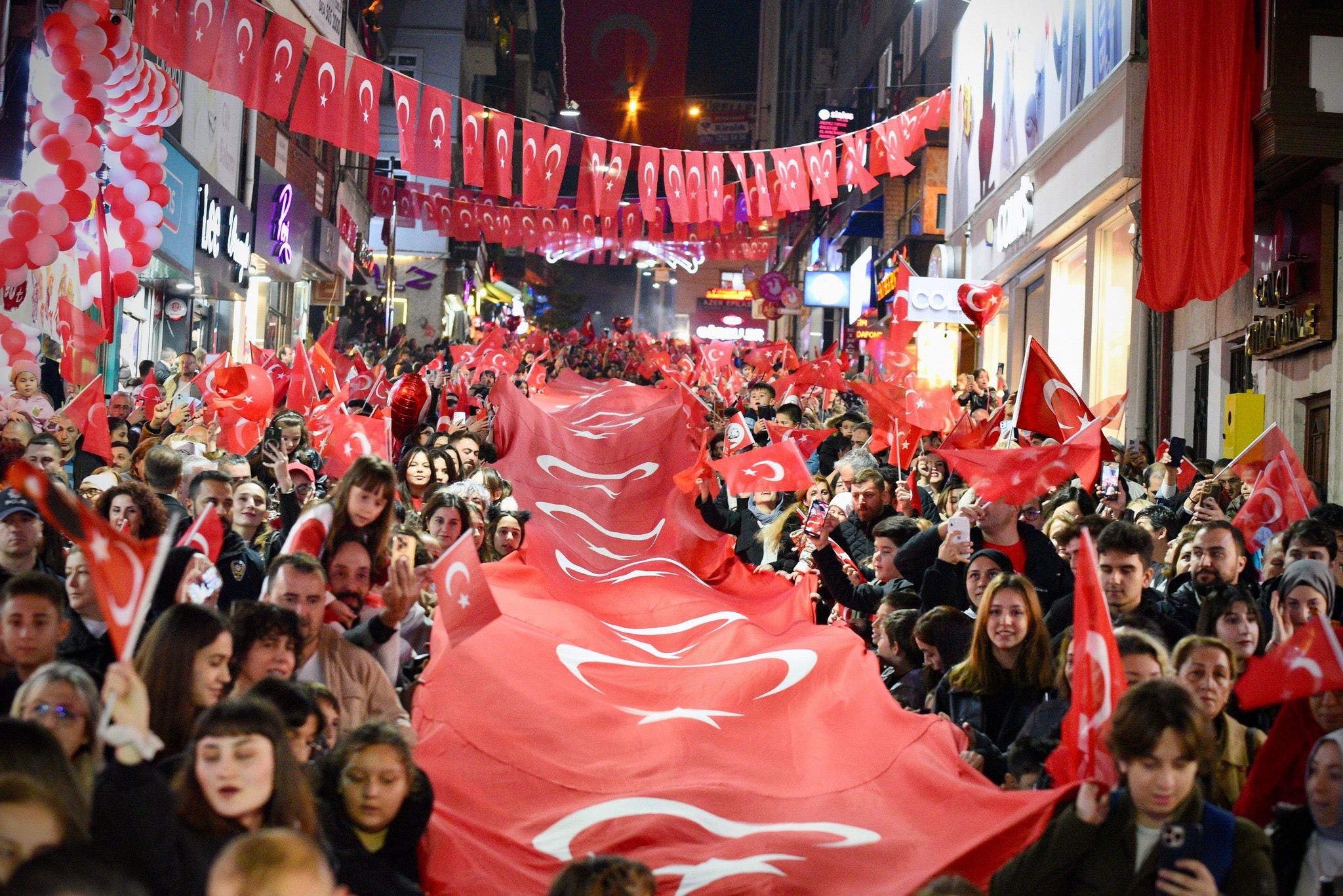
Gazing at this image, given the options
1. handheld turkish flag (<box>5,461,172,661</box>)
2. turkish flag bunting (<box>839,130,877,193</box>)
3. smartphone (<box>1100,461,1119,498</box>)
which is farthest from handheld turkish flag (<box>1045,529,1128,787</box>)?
turkish flag bunting (<box>839,130,877,193</box>)

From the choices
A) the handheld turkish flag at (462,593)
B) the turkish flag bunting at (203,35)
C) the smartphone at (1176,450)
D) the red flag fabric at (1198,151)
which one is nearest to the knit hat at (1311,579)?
the handheld turkish flag at (462,593)

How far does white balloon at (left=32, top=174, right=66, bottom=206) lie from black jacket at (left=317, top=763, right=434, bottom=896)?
6.88m

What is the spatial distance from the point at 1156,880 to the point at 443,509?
19.6 ft

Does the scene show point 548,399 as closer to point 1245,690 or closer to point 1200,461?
point 1200,461

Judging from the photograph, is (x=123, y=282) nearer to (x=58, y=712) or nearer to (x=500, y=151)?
(x=58, y=712)

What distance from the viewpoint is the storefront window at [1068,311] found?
1003 inches

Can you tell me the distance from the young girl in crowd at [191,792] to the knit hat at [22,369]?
24.0ft

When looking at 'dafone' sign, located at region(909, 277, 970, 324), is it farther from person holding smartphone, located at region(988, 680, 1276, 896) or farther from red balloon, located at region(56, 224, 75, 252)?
person holding smartphone, located at region(988, 680, 1276, 896)

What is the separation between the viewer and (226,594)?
315 inches

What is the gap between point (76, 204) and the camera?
10852mm

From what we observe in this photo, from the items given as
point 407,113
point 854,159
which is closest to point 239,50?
point 407,113

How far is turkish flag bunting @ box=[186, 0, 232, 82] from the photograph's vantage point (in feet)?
48.8

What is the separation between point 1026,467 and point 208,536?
4.97 m

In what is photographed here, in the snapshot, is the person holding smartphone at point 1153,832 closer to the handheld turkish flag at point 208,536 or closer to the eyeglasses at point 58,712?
the eyeglasses at point 58,712
